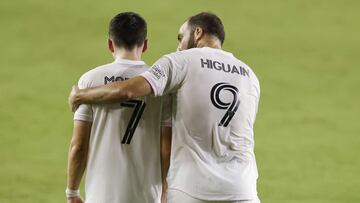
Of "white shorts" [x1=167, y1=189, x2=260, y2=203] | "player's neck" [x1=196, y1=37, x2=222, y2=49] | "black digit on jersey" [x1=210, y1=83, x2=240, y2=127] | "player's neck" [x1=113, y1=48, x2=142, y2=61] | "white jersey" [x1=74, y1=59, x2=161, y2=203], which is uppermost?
"player's neck" [x1=196, y1=37, x2=222, y2=49]

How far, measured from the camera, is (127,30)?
4395 millimetres

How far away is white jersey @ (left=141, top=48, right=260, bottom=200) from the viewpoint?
4.36 meters

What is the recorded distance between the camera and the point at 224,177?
437cm

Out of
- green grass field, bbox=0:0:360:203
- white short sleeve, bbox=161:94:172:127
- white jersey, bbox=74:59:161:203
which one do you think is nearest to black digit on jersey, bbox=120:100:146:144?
white jersey, bbox=74:59:161:203

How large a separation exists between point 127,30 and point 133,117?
430 millimetres

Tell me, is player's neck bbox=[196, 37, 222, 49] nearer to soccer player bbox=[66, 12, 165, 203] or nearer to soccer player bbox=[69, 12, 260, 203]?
soccer player bbox=[69, 12, 260, 203]

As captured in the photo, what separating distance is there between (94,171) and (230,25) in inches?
267

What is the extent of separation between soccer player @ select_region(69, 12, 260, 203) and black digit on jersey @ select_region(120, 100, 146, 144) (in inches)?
5.5

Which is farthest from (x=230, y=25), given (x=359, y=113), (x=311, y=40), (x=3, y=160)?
(x=3, y=160)

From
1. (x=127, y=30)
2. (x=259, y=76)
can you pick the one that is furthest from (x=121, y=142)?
(x=259, y=76)

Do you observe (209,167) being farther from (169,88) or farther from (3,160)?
(3,160)

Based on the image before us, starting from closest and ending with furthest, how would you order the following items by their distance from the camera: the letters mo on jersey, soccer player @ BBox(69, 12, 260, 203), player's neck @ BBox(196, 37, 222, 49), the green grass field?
soccer player @ BBox(69, 12, 260, 203) → the letters mo on jersey → player's neck @ BBox(196, 37, 222, 49) → the green grass field

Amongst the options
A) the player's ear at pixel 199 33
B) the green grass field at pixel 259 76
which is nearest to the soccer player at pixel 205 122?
the player's ear at pixel 199 33

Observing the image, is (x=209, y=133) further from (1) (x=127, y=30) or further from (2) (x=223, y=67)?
(1) (x=127, y=30)
